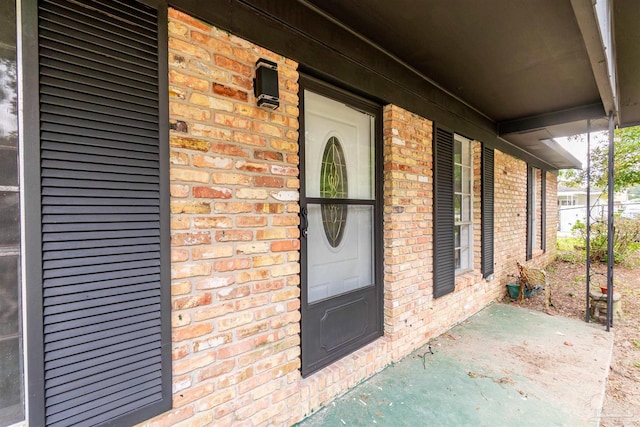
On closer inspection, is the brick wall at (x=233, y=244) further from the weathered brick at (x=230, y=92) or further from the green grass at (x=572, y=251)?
the green grass at (x=572, y=251)

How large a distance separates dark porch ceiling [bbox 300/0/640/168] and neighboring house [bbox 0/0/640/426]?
0.8 inches

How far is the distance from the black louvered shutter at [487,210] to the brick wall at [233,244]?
9.65ft

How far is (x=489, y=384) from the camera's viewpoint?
2.45 m

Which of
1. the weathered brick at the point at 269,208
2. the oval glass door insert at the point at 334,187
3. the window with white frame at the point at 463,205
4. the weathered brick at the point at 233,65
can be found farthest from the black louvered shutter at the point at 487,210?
the weathered brick at the point at 233,65

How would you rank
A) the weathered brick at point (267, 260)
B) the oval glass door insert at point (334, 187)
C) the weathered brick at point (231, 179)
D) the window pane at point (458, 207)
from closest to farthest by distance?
the weathered brick at point (231, 179)
the weathered brick at point (267, 260)
the oval glass door insert at point (334, 187)
the window pane at point (458, 207)

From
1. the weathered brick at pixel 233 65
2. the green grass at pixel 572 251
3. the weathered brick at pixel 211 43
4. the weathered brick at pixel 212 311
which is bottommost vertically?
the green grass at pixel 572 251

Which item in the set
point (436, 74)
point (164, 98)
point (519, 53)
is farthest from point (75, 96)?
point (519, 53)

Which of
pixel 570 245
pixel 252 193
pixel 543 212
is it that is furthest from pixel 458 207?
pixel 570 245

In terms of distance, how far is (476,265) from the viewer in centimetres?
422

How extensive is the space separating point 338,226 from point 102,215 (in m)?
1.59

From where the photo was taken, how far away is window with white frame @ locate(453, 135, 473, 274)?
404cm

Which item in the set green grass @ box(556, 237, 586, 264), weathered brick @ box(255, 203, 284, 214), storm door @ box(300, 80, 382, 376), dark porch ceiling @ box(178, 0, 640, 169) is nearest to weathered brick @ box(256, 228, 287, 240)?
weathered brick @ box(255, 203, 284, 214)

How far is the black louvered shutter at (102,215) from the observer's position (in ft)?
3.78

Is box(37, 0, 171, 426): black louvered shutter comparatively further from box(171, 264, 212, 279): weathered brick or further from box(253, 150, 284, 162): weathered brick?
box(253, 150, 284, 162): weathered brick
